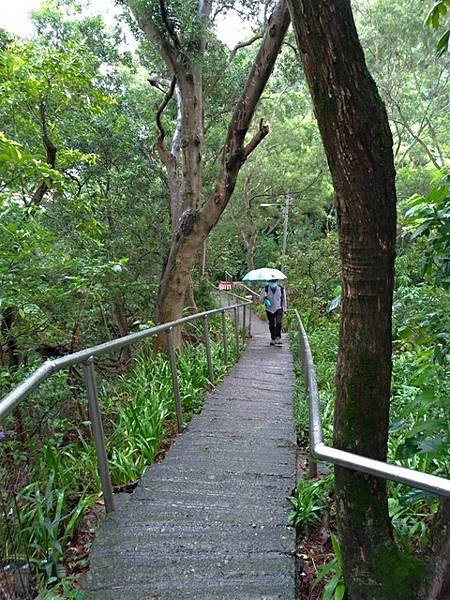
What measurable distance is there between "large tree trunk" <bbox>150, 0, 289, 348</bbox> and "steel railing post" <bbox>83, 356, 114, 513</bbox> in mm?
3798

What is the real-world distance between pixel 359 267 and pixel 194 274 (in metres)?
10.1

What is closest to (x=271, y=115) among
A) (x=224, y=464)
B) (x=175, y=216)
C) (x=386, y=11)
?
(x=386, y=11)

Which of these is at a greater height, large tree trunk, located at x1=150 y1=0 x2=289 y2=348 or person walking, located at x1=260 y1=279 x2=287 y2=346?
large tree trunk, located at x1=150 y1=0 x2=289 y2=348

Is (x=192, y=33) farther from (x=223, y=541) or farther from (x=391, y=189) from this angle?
(x=223, y=541)

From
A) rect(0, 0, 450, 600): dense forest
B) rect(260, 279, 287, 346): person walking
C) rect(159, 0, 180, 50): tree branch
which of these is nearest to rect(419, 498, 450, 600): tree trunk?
rect(0, 0, 450, 600): dense forest

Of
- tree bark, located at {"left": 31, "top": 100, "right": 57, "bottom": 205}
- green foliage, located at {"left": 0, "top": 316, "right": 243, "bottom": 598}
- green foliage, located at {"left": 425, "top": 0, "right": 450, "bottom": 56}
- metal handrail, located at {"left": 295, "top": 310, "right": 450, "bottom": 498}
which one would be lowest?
green foliage, located at {"left": 0, "top": 316, "right": 243, "bottom": 598}

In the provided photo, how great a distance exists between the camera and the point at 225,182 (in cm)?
611

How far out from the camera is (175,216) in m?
8.82

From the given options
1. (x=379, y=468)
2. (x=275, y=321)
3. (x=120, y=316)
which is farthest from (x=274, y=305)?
(x=379, y=468)

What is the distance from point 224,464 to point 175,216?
21.3 feet

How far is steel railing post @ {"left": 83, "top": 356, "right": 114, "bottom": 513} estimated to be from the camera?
2.28 metres

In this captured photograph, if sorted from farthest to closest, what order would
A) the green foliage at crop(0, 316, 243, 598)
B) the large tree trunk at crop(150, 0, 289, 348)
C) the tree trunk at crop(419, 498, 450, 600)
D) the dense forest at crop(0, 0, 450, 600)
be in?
the large tree trunk at crop(150, 0, 289, 348) → the green foliage at crop(0, 316, 243, 598) → the dense forest at crop(0, 0, 450, 600) → the tree trunk at crop(419, 498, 450, 600)

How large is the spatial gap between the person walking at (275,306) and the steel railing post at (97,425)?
701 centimetres

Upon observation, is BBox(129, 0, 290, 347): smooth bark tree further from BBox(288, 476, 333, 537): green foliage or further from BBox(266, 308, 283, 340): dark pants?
BBox(288, 476, 333, 537): green foliage
